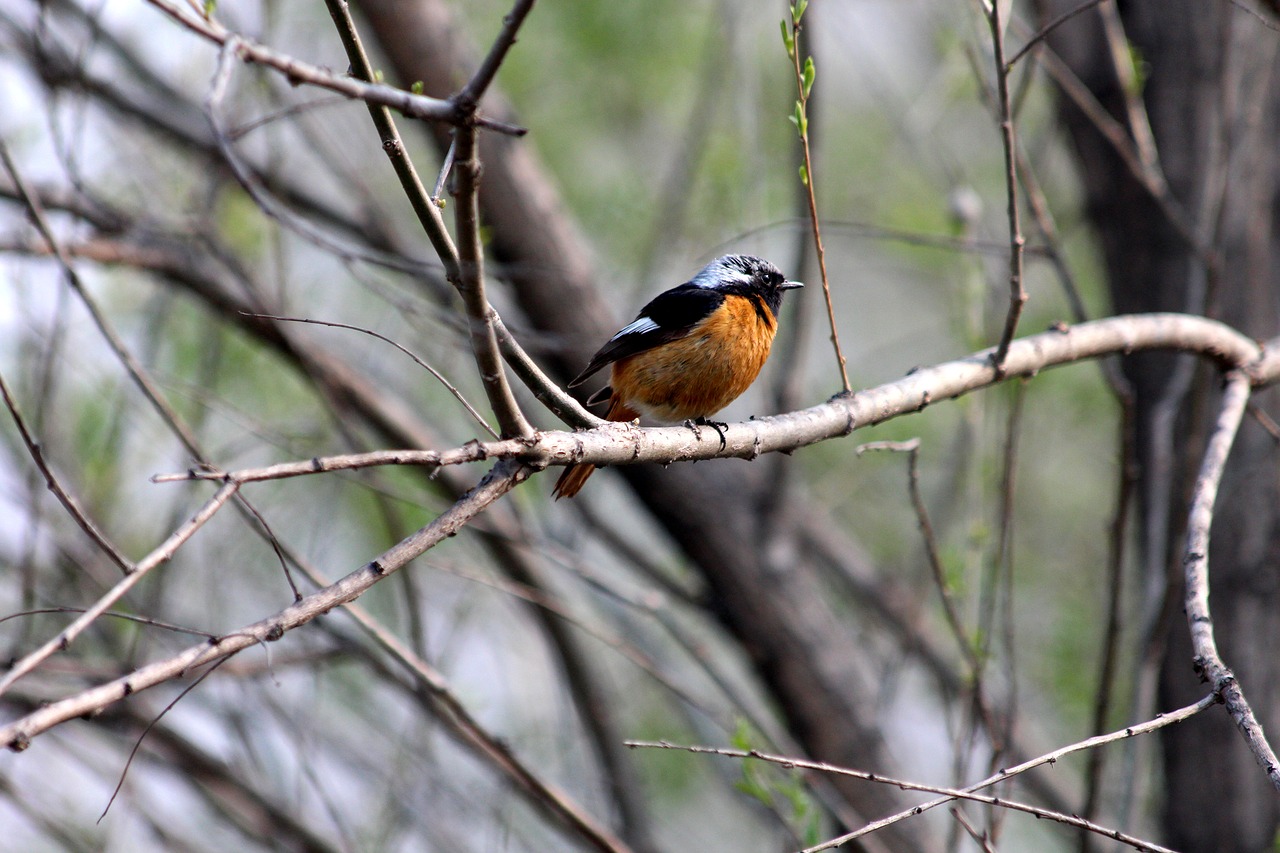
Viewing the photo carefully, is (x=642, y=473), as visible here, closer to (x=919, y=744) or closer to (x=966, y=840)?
(x=966, y=840)

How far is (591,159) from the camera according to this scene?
8125 millimetres

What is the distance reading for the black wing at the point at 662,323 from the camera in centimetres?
397

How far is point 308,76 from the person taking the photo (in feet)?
4.38

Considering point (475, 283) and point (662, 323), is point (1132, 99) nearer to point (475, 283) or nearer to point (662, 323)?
point (662, 323)

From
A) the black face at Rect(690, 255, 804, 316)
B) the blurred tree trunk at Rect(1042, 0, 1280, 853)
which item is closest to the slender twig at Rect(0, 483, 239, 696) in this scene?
the black face at Rect(690, 255, 804, 316)

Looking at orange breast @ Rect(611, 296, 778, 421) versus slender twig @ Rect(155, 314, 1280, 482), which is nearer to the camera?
slender twig @ Rect(155, 314, 1280, 482)

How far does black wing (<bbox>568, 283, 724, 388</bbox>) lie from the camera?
3.97m

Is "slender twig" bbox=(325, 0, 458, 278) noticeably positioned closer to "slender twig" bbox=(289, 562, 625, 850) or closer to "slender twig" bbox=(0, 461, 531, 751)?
"slender twig" bbox=(0, 461, 531, 751)

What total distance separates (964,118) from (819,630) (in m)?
6.65

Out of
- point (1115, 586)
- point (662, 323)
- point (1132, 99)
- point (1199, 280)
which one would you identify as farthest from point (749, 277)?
point (1115, 586)

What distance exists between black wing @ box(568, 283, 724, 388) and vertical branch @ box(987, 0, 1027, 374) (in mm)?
1418

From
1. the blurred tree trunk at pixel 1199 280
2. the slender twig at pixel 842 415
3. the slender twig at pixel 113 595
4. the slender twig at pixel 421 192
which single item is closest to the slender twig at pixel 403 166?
→ the slender twig at pixel 421 192

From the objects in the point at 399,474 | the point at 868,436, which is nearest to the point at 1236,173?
the point at 868,436

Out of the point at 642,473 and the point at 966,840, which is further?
the point at 966,840
